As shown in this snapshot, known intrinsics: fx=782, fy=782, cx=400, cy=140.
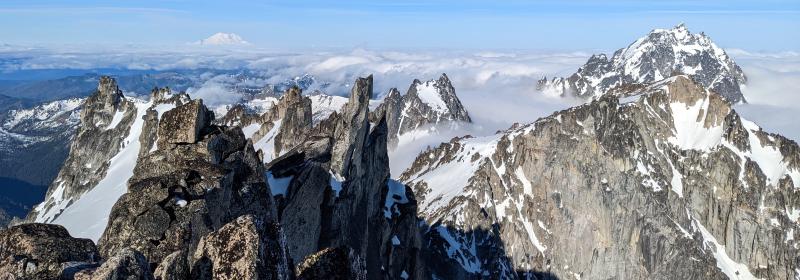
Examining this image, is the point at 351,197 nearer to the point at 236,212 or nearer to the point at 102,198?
the point at 102,198

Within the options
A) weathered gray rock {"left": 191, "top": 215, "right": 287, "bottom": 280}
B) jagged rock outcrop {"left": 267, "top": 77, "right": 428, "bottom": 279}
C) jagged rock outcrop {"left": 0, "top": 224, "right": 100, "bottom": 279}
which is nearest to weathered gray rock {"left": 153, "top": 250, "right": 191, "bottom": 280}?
weathered gray rock {"left": 191, "top": 215, "right": 287, "bottom": 280}

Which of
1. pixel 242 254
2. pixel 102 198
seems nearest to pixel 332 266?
pixel 242 254

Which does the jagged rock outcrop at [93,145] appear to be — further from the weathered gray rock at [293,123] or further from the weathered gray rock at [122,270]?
the weathered gray rock at [122,270]

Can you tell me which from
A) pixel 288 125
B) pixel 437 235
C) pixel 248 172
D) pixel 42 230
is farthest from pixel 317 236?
pixel 437 235

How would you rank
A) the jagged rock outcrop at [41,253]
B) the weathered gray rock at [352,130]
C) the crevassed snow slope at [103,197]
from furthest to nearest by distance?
the weathered gray rock at [352,130], the crevassed snow slope at [103,197], the jagged rock outcrop at [41,253]

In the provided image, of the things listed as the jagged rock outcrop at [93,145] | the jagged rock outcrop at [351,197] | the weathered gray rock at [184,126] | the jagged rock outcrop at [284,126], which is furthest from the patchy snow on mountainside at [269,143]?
the weathered gray rock at [184,126]
